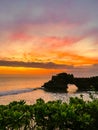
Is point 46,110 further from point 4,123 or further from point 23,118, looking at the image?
point 4,123

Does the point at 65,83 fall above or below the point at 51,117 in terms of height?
below

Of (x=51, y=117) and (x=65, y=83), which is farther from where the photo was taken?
(x=65, y=83)

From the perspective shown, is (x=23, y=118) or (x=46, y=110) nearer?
(x=23, y=118)

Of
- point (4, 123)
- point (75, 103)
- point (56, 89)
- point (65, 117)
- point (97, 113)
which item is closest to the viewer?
point (4, 123)

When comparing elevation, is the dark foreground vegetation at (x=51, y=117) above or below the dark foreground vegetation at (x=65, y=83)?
above

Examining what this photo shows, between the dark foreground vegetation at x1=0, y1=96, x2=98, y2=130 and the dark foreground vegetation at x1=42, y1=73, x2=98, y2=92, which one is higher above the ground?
the dark foreground vegetation at x1=0, y1=96, x2=98, y2=130

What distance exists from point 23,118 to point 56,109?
1.62m

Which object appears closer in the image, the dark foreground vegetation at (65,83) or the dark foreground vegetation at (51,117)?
the dark foreground vegetation at (51,117)

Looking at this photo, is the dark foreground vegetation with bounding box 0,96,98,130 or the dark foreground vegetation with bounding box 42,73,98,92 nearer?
the dark foreground vegetation with bounding box 0,96,98,130

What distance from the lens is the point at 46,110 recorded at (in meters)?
13.8

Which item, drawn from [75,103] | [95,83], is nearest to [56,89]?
[95,83]

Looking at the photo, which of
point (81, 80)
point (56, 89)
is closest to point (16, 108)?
point (56, 89)

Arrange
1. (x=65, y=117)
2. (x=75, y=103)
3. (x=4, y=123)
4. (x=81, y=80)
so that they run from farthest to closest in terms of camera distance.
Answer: (x=81, y=80) < (x=75, y=103) < (x=65, y=117) < (x=4, y=123)

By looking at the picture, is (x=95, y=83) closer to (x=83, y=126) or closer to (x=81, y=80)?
(x=81, y=80)
